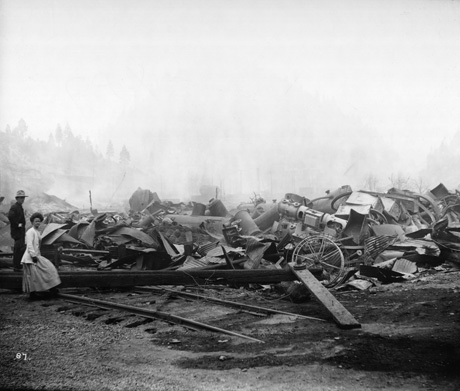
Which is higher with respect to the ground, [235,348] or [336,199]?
[336,199]

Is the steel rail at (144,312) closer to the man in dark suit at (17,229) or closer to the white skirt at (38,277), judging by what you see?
the white skirt at (38,277)

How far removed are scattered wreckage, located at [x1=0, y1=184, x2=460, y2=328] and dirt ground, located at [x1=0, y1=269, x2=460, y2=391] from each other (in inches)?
22.3

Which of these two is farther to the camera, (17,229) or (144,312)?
(17,229)

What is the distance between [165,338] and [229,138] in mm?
53044

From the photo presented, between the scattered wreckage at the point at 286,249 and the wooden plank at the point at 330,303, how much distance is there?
0.01m

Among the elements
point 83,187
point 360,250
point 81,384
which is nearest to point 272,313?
point 81,384

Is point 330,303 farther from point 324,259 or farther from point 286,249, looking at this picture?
point 286,249

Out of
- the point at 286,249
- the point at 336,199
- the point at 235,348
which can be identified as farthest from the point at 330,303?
the point at 336,199

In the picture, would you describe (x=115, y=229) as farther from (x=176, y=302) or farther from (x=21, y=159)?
(x=21, y=159)

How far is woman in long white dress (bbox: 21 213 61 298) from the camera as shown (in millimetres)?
5961

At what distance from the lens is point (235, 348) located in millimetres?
3891

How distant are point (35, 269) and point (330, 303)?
4.78 m

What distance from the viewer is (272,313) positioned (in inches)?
204

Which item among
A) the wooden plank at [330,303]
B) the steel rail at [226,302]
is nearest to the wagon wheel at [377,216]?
the wooden plank at [330,303]
